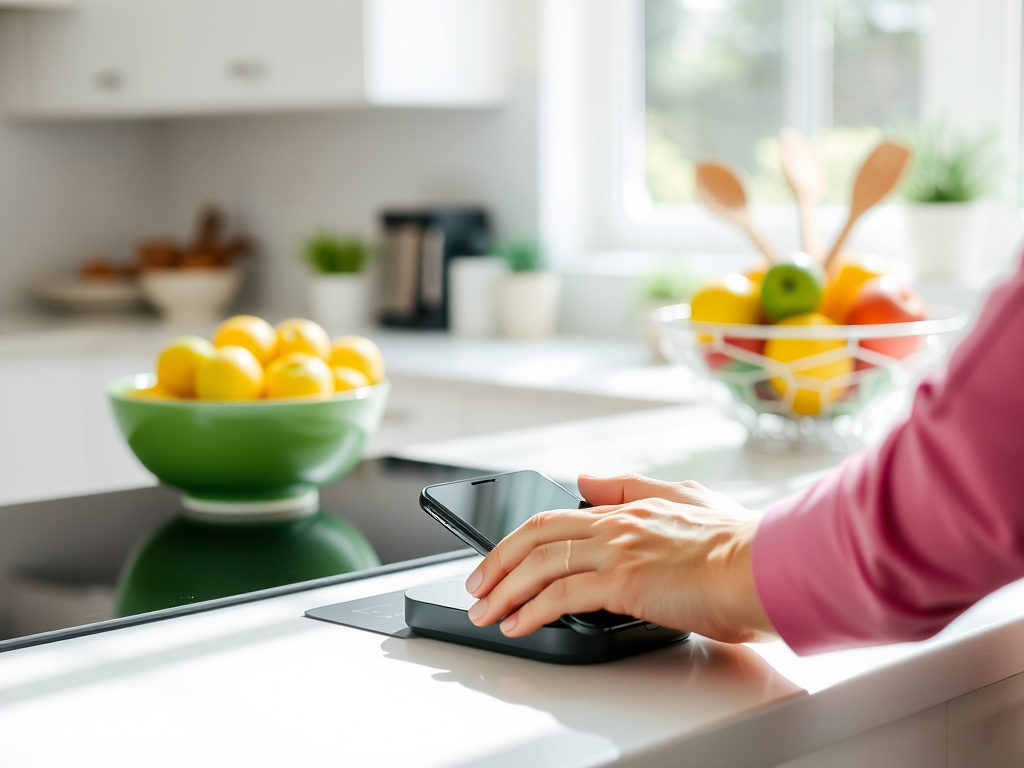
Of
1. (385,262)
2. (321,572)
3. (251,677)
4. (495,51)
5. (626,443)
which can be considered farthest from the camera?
(385,262)

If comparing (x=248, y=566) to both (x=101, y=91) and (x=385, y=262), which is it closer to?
(x=385, y=262)

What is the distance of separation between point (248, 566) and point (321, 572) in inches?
2.5

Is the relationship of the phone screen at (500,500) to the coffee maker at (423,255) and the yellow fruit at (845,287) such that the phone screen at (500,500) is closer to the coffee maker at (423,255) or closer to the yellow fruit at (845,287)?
the yellow fruit at (845,287)

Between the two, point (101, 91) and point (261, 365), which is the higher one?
point (101, 91)

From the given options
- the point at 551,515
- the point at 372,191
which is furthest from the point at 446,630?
the point at 372,191

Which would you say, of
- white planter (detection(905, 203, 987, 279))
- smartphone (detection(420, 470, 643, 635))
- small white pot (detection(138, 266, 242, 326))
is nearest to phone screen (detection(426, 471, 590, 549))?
smartphone (detection(420, 470, 643, 635))

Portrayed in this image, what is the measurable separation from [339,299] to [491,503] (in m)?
2.30

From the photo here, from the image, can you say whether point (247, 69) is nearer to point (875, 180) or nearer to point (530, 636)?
point (875, 180)

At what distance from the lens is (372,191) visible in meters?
3.28

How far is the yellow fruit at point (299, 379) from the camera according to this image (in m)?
1.16

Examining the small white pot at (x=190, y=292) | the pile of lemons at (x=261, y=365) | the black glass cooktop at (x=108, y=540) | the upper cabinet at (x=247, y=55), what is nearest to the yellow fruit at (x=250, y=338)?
the pile of lemons at (x=261, y=365)

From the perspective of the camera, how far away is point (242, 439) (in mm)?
1132

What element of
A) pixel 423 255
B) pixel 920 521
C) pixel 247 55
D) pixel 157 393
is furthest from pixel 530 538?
pixel 247 55

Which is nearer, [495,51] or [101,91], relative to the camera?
[495,51]
